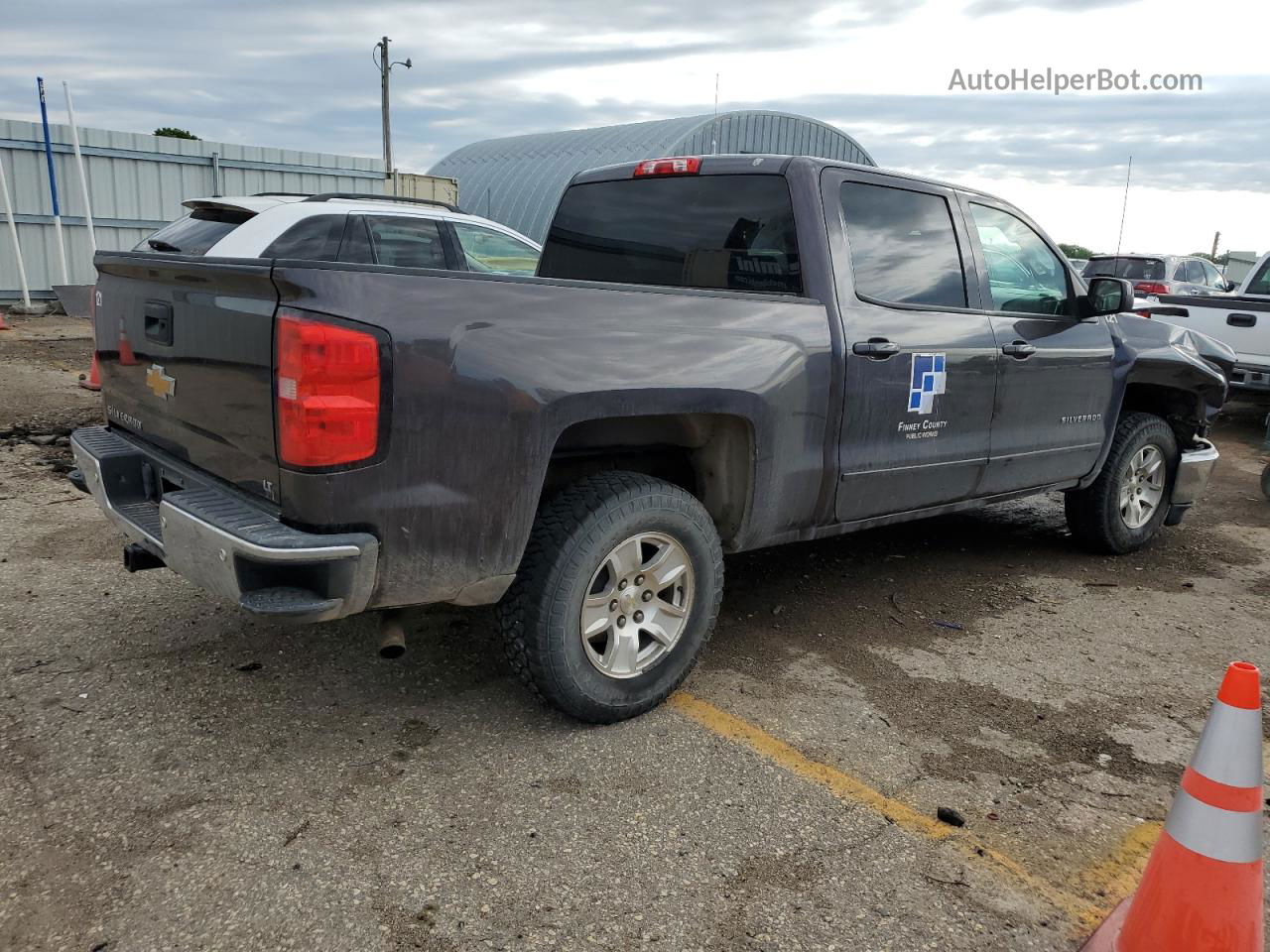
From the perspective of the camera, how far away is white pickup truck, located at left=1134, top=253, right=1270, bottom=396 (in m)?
9.27

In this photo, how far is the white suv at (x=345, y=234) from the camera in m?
7.49

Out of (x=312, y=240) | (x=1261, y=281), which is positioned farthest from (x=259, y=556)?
(x=1261, y=281)

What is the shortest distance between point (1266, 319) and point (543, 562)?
889 cm

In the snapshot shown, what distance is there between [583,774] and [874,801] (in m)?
0.87

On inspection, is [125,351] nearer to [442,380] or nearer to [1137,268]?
[442,380]

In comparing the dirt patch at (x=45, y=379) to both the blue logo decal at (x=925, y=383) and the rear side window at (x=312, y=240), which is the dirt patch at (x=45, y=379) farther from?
the blue logo decal at (x=925, y=383)

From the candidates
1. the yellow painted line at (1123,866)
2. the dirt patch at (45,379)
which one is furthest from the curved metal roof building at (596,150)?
the yellow painted line at (1123,866)

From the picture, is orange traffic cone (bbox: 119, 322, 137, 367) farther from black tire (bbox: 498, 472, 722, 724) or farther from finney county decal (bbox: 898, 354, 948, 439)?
finney county decal (bbox: 898, 354, 948, 439)

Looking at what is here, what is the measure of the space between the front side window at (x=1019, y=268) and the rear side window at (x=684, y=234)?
123 centimetres

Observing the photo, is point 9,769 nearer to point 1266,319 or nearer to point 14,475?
point 14,475

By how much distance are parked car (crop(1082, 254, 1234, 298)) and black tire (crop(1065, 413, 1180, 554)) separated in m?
10.4

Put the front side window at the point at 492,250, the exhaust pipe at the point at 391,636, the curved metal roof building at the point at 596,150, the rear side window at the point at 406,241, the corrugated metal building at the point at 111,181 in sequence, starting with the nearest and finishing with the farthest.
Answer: the exhaust pipe at the point at 391,636
the rear side window at the point at 406,241
the front side window at the point at 492,250
the corrugated metal building at the point at 111,181
the curved metal roof building at the point at 596,150

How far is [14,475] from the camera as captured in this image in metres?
6.30

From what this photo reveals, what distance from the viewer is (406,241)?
8.31 metres
